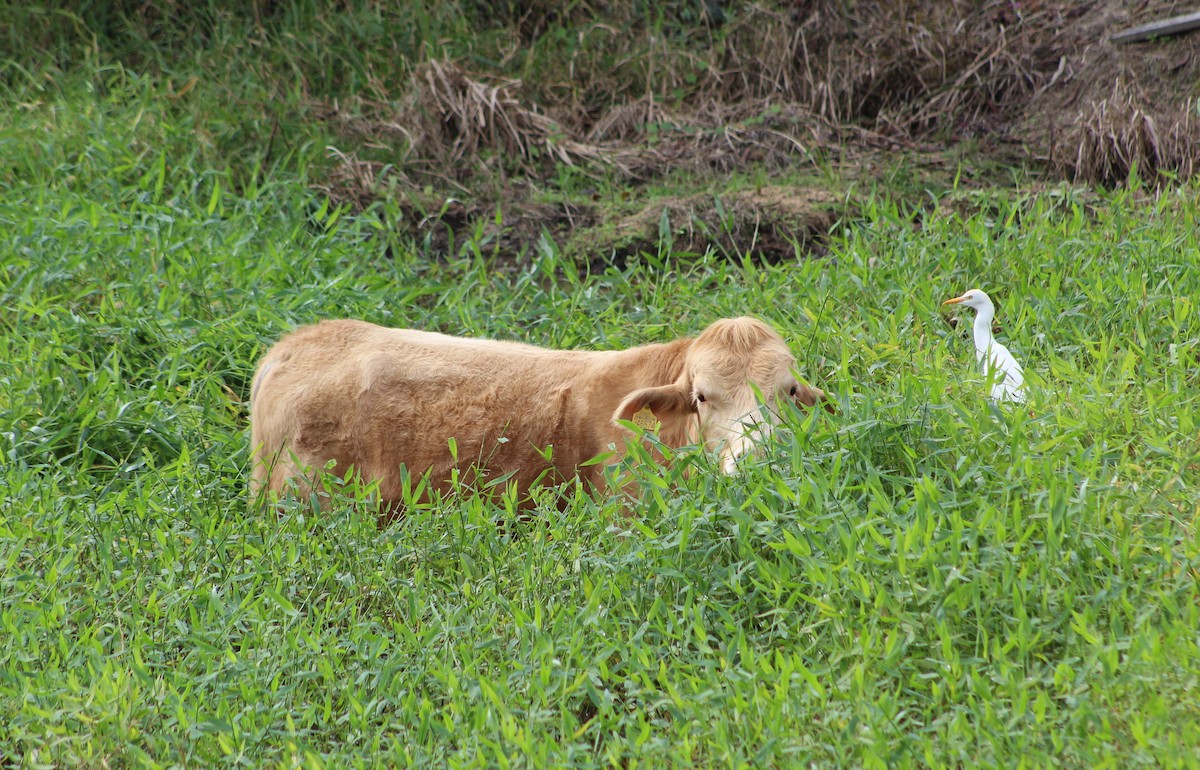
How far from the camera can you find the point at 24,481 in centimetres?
470

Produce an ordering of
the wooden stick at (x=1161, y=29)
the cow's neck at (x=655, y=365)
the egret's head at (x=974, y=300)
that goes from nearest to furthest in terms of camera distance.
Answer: the cow's neck at (x=655, y=365) → the egret's head at (x=974, y=300) → the wooden stick at (x=1161, y=29)

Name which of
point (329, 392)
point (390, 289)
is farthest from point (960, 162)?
point (329, 392)

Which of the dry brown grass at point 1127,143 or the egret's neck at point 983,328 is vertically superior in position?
the dry brown grass at point 1127,143

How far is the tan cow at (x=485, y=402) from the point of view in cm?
471

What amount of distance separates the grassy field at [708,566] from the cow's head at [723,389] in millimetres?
281

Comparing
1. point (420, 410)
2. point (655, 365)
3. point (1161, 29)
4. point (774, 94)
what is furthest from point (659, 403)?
point (1161, 29)

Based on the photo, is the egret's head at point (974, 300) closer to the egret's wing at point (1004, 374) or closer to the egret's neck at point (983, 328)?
the egret's neck at point (983, 328)

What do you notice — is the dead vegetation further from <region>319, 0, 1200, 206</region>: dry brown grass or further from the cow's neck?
the cow's neck

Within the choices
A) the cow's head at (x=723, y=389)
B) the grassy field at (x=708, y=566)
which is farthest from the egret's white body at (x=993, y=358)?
the cow's head at (x=723, y=389)

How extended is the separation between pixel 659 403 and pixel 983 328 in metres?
1.48

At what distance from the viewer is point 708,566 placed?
144 inches

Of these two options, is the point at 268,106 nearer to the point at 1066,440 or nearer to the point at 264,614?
the point at 264,614

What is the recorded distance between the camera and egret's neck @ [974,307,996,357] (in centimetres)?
496

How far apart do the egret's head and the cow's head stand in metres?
0.95
